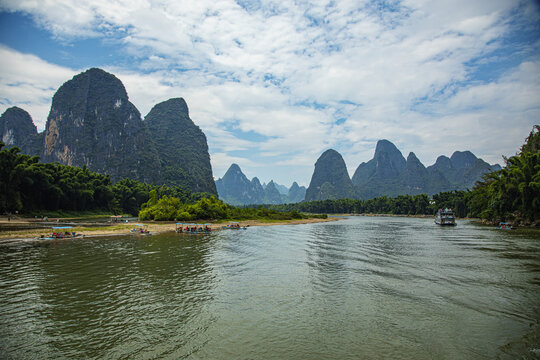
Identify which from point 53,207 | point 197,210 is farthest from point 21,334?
point 53,207

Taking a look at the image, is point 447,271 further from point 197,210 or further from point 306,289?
point 197,210

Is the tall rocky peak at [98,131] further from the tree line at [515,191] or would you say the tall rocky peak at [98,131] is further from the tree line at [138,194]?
the tree line at [515,191]

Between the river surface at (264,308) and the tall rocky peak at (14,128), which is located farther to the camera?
the tall rocky peak at (14,128)

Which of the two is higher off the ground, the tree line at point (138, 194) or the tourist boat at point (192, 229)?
the tree line at point (138, 194)

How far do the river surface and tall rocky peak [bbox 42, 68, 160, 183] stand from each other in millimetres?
144490

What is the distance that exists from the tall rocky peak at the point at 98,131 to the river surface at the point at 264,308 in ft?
474

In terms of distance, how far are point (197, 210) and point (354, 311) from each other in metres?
56.6

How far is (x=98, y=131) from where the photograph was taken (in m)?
155

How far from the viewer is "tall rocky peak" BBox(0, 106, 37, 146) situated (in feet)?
561

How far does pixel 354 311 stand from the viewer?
12.3 metres

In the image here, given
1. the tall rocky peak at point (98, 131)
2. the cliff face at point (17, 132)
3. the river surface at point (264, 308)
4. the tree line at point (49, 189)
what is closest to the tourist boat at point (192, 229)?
the river surface at point (264, 308)

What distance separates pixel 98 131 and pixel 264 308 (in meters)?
174

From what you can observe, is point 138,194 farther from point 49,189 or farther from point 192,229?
point 192,229

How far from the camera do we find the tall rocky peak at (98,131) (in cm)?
14975
